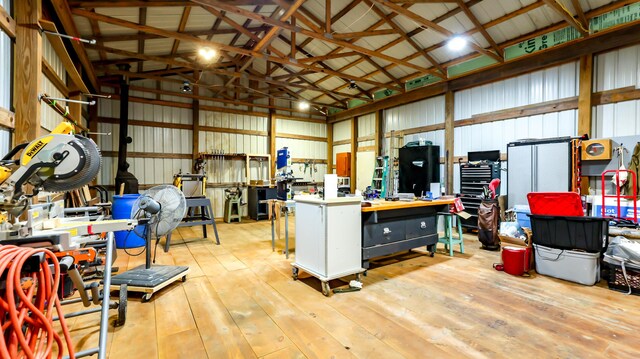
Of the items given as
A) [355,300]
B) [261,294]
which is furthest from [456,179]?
[261,294]

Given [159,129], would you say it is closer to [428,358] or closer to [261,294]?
[261,294]

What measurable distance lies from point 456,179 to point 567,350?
15.7 feet

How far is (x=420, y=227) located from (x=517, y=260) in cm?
112

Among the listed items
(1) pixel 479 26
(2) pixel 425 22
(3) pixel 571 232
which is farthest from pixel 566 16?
(3) pixel 571 232

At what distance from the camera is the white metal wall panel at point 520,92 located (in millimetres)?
4836

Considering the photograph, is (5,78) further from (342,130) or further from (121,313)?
(342,130)

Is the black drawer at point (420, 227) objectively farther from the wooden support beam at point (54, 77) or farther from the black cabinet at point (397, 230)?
the wooden support beam at point (54, 77)

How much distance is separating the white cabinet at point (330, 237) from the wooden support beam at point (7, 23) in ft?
9.27

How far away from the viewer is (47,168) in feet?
4.89

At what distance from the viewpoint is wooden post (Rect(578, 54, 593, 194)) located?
4.48 m

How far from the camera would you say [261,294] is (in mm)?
2814

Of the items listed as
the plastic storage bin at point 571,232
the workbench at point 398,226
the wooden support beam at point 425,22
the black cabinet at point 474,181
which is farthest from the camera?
the black cabinet at point 474,181

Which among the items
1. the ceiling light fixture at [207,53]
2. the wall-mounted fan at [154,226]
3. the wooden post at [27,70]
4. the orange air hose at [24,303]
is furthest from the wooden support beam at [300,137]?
the orange air hose at [24,303]

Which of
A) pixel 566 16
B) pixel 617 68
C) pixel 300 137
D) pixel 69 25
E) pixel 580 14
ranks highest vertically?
pixel 580 14
